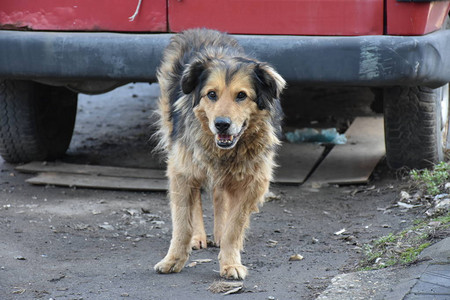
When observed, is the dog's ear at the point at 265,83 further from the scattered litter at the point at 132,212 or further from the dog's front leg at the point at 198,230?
the scattered litter at the point at 132,212

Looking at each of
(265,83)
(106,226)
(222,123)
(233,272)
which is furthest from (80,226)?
(265,83)

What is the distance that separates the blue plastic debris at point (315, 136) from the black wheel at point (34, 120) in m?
2.28

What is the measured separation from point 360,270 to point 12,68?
306 cm

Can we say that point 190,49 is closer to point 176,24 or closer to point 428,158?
point 176,24

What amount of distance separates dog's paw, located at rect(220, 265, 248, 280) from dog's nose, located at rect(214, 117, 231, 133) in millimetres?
829

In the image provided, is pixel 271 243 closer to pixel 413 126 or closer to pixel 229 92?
pixel 229 92

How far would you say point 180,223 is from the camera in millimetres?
4684

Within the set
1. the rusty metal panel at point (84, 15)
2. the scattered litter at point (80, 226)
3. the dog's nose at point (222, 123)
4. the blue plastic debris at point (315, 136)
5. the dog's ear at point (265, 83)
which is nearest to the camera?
the dog's nose at point (222, 123)

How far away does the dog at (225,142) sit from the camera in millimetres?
4449

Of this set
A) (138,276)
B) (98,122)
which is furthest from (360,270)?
(98,122)

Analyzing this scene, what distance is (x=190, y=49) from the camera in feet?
17.4

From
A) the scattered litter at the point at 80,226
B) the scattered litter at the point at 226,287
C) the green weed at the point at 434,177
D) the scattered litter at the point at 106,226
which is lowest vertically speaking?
the scattered litter at the point at 106,226

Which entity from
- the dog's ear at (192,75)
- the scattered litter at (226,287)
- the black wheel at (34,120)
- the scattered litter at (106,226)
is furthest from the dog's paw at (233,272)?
the black wheel at (34,120)

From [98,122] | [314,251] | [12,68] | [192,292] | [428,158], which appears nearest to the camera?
[192,292]
